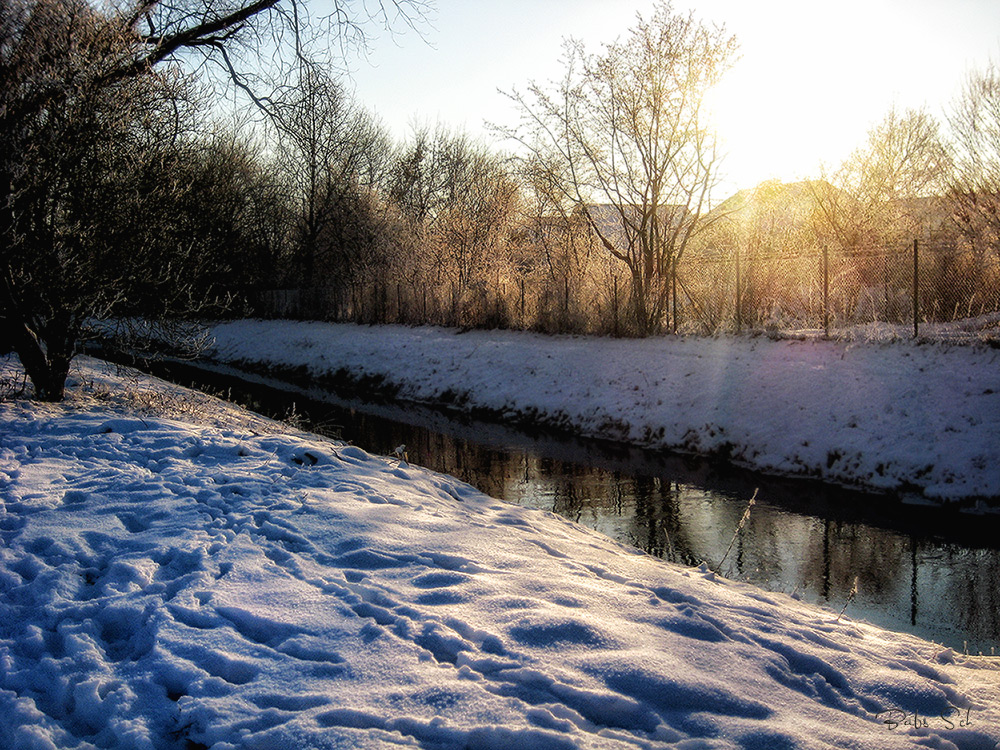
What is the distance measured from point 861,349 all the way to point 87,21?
43.9 feet

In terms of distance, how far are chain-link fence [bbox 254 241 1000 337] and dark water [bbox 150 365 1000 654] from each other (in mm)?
5690

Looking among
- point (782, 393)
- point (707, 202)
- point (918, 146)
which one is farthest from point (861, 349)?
point (918, 146)

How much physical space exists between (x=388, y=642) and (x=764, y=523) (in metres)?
6.49

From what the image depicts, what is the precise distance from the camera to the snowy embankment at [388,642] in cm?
289

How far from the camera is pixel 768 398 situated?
12.6 m

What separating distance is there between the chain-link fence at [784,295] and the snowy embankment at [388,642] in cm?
1137

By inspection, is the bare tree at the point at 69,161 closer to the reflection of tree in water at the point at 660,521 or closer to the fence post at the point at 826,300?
the reflection of tree in water at the point at 660,521

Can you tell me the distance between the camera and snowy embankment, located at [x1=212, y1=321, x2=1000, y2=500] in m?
10.0

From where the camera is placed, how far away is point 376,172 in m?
44.7

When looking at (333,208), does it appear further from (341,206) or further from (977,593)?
(977,593)

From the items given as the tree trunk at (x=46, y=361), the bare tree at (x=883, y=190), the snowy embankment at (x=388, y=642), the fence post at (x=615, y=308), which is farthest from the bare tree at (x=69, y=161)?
the bare tree at (x=883, y=190)

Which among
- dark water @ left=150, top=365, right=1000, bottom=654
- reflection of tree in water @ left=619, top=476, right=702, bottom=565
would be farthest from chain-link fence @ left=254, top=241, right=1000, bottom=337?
reflection of tree in water @ left=619, top=476, right=702, bottom=565

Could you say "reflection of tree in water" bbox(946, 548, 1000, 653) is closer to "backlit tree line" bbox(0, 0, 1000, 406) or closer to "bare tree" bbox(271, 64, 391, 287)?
"backlit tree line" bbox(0, 0, 1000, 406)
